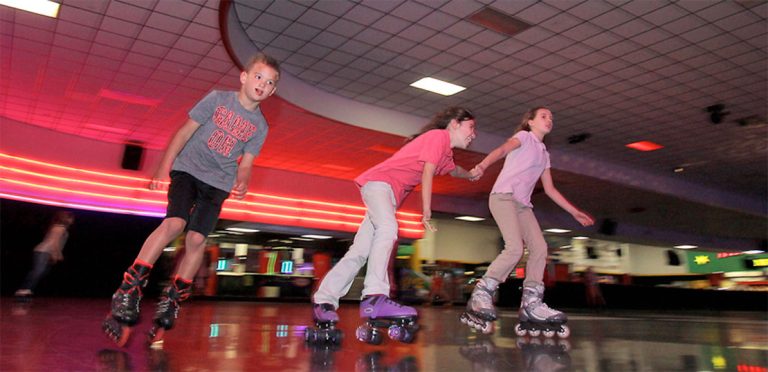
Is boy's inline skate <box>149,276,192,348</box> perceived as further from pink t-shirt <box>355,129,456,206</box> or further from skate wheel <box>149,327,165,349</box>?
pink t-shirt <box>355,129,456,206</box>

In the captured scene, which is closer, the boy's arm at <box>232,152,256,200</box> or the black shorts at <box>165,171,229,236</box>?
the black shorts at <box>165,171,229,236</box>

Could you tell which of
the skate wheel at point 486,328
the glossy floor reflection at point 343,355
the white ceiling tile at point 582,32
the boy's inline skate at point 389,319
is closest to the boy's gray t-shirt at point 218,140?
the glossy floor reflection at point 343,355

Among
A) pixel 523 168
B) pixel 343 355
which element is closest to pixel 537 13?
pixel 523 168

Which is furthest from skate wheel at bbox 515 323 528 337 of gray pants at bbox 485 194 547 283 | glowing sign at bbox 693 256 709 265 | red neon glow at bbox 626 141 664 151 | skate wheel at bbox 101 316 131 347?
glowing sign at bbox 693 256 709 265

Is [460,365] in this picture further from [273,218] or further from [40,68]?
[273,218]

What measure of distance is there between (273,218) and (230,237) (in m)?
1.01

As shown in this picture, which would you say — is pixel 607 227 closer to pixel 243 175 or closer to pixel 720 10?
pixel 720 10

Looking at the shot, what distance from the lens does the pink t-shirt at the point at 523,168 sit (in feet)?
9.94

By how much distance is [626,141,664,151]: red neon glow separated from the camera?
900cm

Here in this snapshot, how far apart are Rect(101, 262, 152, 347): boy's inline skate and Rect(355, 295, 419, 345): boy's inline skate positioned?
86 cm

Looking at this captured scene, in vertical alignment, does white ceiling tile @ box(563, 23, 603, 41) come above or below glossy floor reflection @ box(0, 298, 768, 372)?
above

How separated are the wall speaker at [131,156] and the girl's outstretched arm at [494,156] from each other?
7.95 metres

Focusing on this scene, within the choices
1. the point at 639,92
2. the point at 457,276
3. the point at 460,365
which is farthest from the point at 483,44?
the point at 457,276

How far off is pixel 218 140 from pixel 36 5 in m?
3.87
